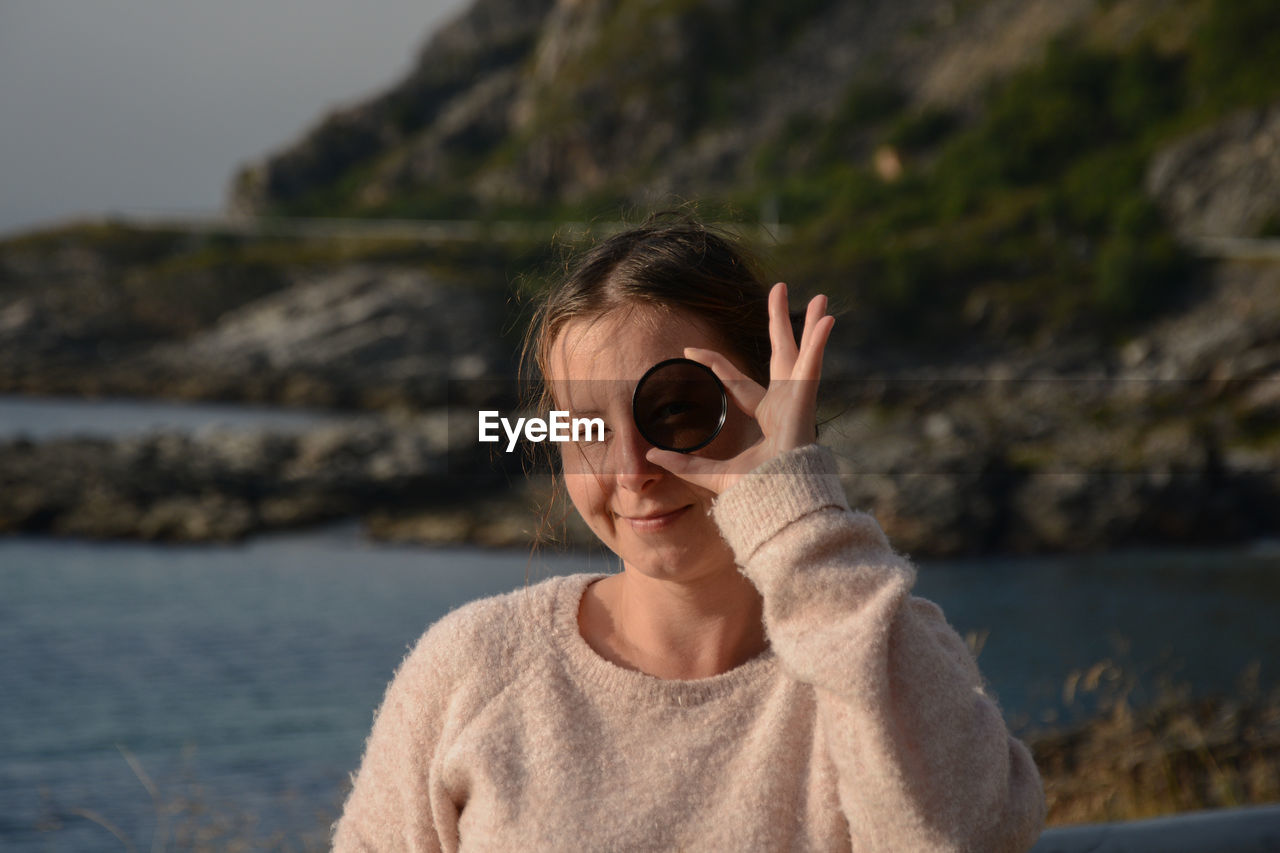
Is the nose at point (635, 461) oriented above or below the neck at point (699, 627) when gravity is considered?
above

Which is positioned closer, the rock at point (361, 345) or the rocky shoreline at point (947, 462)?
the rocky shoreline at point (947, 462)

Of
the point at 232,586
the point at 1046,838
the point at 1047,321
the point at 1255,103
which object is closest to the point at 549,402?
the point at 1046,838

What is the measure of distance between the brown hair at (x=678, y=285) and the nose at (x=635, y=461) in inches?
6.8

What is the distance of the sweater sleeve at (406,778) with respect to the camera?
1.74 metres

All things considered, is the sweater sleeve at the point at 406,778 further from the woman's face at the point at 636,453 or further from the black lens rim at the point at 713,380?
the black lens rim at the point at 713,380

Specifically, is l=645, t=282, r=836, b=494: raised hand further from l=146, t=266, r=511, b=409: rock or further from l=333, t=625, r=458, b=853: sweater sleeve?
l=146, t=266, r=511, b=409: rock

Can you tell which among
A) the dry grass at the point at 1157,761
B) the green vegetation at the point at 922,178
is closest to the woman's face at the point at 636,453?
the dry grass at the point at 1157,761

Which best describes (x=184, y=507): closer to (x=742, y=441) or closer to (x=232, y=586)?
(x=232, y=586)

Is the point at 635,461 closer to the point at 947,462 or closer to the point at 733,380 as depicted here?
the point at 733,380

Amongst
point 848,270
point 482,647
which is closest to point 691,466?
point 482,647

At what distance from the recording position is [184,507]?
79.9 ft

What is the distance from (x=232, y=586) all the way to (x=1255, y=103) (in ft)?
105

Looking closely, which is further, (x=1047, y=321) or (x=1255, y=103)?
(x=1255, y=103)

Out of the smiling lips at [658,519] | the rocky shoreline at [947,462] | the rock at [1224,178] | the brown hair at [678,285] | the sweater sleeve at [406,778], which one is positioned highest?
the rock at [1224,178]
